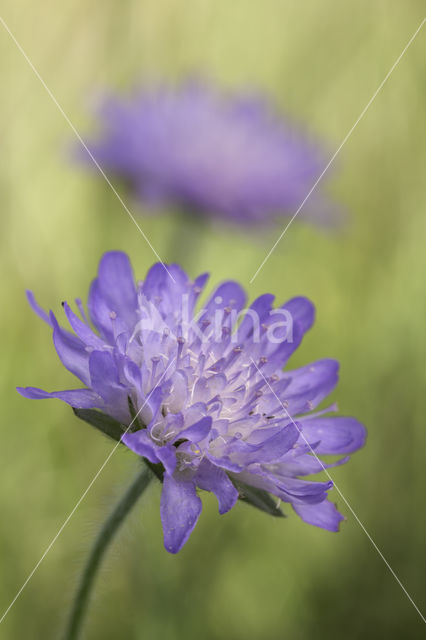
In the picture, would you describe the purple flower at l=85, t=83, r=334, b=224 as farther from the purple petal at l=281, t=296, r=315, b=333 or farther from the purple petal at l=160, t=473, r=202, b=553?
the purple petal at l=160, t=473, r=202, b=553

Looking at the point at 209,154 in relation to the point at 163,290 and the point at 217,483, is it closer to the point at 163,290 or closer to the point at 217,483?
the point at 163,290

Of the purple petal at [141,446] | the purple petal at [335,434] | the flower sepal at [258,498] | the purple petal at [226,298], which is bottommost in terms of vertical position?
the flower sepal at [258,498]

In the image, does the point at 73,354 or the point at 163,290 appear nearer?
the point at 73,354

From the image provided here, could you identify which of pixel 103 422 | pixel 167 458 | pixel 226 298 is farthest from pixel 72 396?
pixel 226 298

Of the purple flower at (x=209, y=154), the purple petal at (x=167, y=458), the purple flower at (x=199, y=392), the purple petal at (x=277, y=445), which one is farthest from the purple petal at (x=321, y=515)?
the purple flower at (x=209, y=154)

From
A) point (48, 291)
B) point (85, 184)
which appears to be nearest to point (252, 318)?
point (48, 291)

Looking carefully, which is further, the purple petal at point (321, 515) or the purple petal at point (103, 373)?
the purple petal at point (321, 515)

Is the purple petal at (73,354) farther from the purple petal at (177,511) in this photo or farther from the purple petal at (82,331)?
the purple petal at (177,511)
